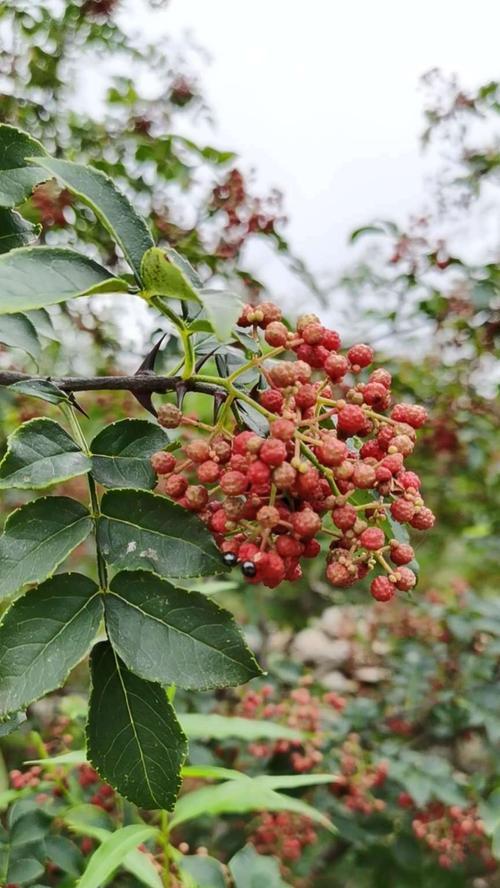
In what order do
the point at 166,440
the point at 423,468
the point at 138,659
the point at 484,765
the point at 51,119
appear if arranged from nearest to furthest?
1. the point at 138,659
2. the point at 166,440
3. the point at 51,119
4. the point at 423,468
5. the point at 484,765

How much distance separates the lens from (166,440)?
812mm

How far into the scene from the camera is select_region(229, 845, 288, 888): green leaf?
1.17 m

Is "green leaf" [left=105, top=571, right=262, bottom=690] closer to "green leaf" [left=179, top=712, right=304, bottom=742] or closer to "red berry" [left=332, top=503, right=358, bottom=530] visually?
"red berry" [left=332, top=503, right=358, bottom=530]

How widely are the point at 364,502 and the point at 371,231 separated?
1513 mm

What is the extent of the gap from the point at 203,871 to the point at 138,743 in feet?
→ 1.88

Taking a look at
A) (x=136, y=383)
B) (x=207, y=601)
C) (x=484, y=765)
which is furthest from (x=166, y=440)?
(x=484, y=765)

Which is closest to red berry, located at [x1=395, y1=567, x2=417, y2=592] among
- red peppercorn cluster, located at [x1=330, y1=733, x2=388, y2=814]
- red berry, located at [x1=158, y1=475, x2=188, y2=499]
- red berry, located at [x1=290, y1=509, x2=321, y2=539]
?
red berry, located at [x1=290, y1=509, x2=321, y2=539]

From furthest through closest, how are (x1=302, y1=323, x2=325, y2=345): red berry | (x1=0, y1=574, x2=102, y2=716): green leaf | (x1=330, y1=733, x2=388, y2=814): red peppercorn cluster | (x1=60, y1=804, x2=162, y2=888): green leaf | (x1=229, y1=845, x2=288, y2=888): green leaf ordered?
(x1=330, y1=733, x2=388, y2=814): red peppercorn cluster → (x1=229, y1=845, x2=288, y2=888): green leaf → (x1=60, y1=804, x2=162, y2=888): green leaf → (x1=302, y1=323, x2=325, y2=345): red berry → (x1=0, y1=574, x2=102, y2=716): green leaf

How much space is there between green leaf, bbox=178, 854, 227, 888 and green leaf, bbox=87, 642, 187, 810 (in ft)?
1.66

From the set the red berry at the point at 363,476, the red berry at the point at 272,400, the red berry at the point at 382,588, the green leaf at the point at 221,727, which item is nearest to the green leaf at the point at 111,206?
the red berry at the point at 272,400

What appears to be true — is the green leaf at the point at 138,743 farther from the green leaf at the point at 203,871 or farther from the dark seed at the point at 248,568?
the green leaf at the point at 203,871

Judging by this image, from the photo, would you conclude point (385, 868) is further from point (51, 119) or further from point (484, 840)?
point (51, 119)

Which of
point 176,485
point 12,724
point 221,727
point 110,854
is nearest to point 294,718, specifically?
point 221,727

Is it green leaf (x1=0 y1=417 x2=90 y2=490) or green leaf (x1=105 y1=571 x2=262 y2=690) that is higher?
green leaf (x1=0 y1=417 x2=90 y2=490)
